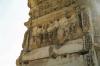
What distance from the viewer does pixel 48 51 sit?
5.59m

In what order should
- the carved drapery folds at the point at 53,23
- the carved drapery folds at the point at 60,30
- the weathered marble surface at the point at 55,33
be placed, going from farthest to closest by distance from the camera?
the carved drapery folds at the point at 53,23
the carved drapery folds at the point at 60,30
the weathered marble surface at the point at 55,33

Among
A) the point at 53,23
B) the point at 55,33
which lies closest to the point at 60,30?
the point at 55,33

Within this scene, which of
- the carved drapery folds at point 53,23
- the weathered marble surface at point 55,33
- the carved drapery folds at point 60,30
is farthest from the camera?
the carved drapery folds at point 53,23

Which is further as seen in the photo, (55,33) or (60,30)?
(55,33)

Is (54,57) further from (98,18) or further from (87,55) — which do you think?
(98,18)

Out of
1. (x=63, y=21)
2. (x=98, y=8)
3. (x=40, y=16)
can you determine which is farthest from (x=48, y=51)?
(x=98, y=8)

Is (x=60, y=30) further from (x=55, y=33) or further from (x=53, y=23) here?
(x=53, y=23)

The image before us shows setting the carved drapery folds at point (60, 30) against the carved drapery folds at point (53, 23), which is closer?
the carved drapery folds at point (60, 30)

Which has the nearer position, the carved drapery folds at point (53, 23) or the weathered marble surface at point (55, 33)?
the weathered marble surface at point (55, 33)

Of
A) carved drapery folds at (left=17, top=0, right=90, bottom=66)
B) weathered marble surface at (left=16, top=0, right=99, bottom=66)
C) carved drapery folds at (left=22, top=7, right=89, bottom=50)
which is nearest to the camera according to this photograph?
weathered marble surface at (left=16, top=0, right=99, bottom=66)

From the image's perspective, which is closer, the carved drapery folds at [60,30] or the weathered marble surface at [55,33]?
the weathered marble surface at [55,33]

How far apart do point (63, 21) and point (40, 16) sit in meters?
0.99

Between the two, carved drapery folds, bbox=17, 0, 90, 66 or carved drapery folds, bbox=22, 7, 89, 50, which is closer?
carved drapery folds, bbox=22, 7, 89, 50

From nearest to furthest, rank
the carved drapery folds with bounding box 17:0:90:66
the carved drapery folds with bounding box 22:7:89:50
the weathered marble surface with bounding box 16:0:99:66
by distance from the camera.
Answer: the weathered marble surface with bounding box 16:0:99:66 < the carved drapery folds with bounding box 22:7:89:50 < the carved drapery folds with bounding box 17:0:90:66
